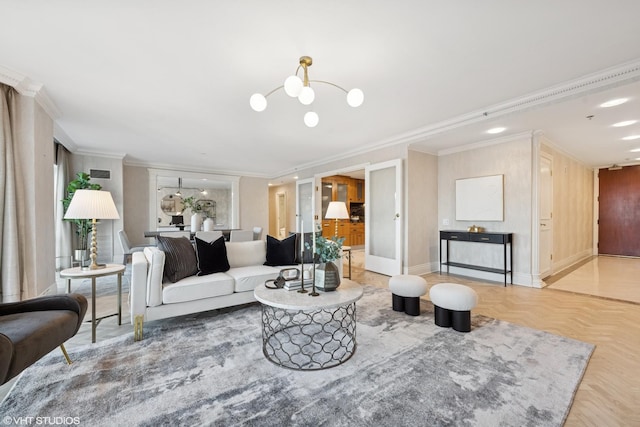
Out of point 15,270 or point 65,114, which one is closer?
point 15,270

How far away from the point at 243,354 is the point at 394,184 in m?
3.87

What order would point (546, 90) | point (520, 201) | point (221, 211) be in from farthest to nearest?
point (221, 211) < point (520, 201) < point (546, 90)

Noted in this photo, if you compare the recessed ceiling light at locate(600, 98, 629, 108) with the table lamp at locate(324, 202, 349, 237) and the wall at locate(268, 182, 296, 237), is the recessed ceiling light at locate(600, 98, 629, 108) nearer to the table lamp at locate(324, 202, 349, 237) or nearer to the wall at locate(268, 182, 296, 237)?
the table lamp at locate(324, 202, 349, 237)

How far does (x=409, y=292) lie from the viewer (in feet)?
9.70

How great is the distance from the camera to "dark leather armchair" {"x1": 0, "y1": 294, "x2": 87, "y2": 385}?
1335mm

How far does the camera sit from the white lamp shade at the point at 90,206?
2.53 meters

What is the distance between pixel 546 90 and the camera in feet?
9.67

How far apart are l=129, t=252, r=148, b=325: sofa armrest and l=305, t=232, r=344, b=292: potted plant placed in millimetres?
1649

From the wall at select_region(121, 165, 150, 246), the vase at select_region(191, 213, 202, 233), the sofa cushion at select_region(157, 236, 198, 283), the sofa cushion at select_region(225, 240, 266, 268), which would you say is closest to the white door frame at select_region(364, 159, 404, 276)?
the sofa cushion at select_region(225, 240, 266, 268)

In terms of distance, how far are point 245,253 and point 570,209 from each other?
690 cm

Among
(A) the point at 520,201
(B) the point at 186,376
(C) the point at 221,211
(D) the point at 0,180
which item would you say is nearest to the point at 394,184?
(A) the point at 520,201

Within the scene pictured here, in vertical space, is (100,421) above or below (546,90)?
below

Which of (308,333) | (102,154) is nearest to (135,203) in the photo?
(102,154)

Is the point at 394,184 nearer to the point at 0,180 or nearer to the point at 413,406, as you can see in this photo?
the point at 413,406
